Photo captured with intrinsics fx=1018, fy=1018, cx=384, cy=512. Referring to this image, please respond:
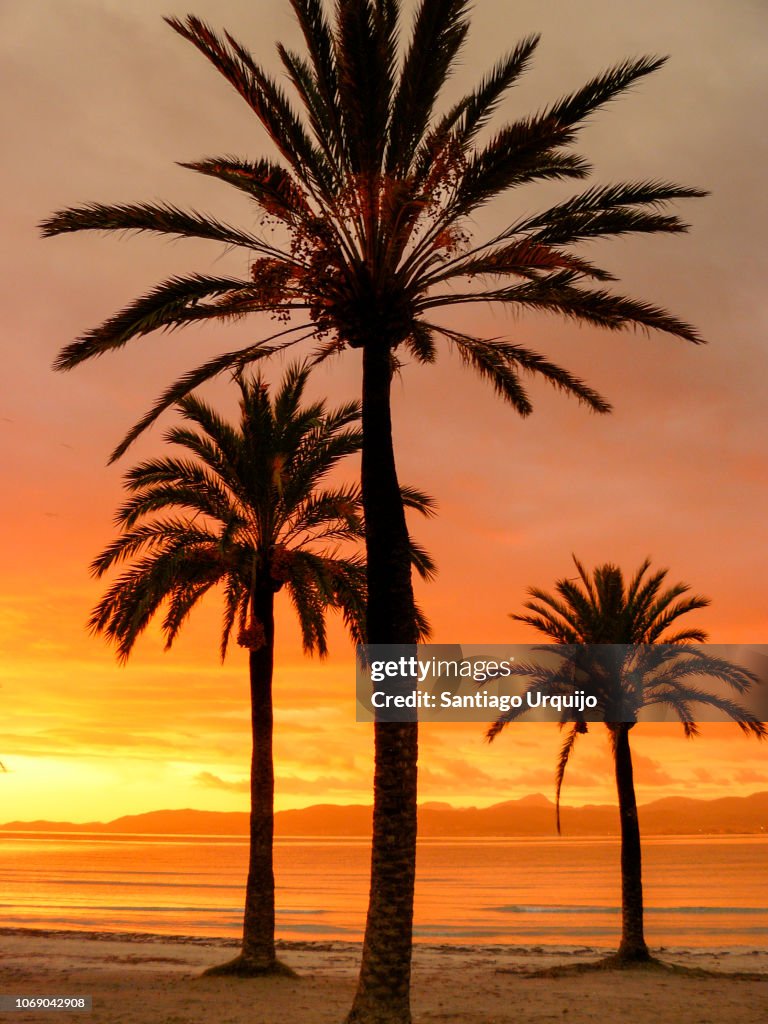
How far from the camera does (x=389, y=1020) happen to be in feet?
38.8

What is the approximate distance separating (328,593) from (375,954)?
750 cm

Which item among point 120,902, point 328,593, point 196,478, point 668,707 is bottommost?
point 120,902

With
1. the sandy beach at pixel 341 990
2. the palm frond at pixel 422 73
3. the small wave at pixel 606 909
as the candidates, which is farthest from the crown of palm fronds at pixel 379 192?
the small wave at pixel 606 909

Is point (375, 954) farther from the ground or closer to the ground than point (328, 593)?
closer to the ground

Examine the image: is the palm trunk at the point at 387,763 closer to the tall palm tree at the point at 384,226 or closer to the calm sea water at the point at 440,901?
the tall palm tree at the point at 384,226

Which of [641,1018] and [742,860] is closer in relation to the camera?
[641,1018]

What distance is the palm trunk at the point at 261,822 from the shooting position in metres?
18.5

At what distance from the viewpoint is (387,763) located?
40.7 ft

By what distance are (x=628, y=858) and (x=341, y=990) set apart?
764cm

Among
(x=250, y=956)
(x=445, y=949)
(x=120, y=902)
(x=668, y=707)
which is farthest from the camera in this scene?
(x=120, y=902)

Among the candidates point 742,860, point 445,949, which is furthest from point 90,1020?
point 742,860

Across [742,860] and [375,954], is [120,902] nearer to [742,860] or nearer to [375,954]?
[375,954]

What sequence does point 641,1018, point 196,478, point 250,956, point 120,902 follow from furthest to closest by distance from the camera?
point 120,902, point 196,478, point 250,956, point 641,1018

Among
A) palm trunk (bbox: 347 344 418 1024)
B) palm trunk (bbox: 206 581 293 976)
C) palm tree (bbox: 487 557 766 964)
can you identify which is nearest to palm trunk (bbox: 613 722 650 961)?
palm tree (bbox: 487 557 766 964)
